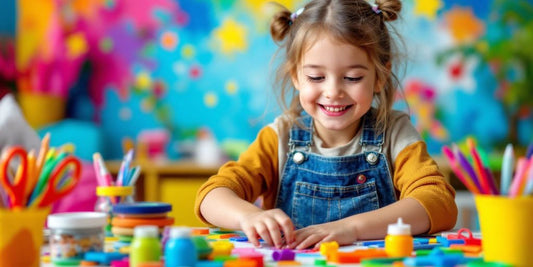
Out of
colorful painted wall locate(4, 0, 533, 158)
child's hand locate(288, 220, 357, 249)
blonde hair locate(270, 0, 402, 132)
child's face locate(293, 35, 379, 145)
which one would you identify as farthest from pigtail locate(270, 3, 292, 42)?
colorful painted wall locate(4, 0, 533, 158)

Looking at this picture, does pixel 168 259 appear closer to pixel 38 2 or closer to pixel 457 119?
pixel 457 119

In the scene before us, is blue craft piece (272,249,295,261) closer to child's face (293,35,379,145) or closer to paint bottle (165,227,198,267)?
paint bottle (165,227,198,267)

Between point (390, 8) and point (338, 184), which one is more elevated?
point (390, 8)

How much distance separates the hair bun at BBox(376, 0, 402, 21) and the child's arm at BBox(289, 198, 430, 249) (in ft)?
1.31

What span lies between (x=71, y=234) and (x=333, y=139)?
2.20 ft

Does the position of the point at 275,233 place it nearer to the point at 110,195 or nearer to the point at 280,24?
the point at 110,195

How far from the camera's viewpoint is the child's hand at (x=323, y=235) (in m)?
0.88

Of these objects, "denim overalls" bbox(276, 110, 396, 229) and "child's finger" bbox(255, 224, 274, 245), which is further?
"denim overalls" bbox(276, 110, 396, 229)

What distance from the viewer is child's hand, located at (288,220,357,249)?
878 millimetres

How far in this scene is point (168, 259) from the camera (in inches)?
27.1

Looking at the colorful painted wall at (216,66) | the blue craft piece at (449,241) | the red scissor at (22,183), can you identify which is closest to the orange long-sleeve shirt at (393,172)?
the blue craft piece at (449,241)

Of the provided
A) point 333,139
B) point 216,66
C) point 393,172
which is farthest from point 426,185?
point 216,66

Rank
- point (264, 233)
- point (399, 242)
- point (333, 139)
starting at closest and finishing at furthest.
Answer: point (399, 242)
point (264, 233)
point (333, 139)

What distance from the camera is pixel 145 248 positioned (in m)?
0.68
